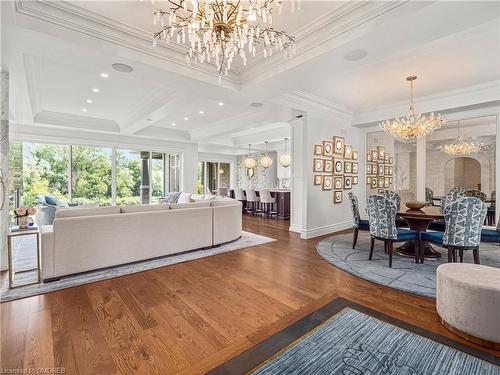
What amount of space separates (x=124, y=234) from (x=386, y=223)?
12.8 ft

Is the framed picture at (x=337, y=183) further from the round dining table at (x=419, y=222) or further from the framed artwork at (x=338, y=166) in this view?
the round dining table at (x=419, y=222)

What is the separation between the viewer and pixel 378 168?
23.1 ft

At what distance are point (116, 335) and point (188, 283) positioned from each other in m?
1.10

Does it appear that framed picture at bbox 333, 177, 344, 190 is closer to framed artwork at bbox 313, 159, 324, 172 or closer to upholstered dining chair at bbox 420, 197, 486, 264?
framed artwork at bbox 313, 159, 324, 172

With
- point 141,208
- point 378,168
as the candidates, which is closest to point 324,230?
point 378,168

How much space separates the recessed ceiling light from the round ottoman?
435 centimetres

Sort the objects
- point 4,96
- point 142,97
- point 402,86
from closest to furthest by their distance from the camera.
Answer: point 4,96 → point 402,86 → point 142,97

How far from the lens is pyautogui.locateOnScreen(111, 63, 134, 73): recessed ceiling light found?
3.28 m

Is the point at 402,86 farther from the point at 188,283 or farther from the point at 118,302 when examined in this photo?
the point at 118,302

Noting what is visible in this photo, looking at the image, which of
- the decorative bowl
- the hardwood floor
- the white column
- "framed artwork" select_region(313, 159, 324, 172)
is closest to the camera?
the hardwood floor

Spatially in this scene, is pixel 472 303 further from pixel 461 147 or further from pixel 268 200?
pixel 268 200

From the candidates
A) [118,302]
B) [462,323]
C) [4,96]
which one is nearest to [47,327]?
[118,302]

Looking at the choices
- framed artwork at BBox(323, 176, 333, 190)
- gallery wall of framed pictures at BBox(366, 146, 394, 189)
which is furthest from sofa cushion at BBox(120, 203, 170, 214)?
gallery wall of framed pictures at BBox(366, 146, 394, 189)

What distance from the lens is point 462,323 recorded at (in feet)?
6.55
